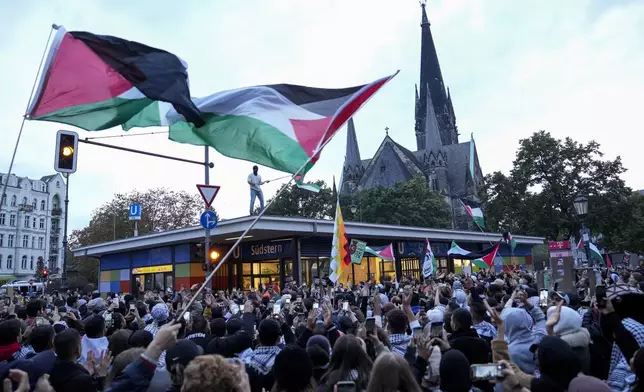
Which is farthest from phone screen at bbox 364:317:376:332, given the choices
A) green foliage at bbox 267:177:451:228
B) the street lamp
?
green foliage at bbox 267:177:451:228

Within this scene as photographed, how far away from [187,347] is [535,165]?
175 ft

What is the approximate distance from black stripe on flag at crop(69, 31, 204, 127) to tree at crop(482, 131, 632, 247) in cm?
4837

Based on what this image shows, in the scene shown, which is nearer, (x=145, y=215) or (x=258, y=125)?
(x=258, y=125)

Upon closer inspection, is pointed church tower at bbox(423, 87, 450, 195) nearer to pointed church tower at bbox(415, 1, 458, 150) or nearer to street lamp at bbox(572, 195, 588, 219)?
pointed church tower at bbox(415, 1, 458, 150)

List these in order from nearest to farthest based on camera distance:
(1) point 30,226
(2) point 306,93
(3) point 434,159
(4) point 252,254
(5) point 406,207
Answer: (2) point 306,93
(4) point 252,254
(5) point 406,207
(1) point 30,226
(3) point 434,159

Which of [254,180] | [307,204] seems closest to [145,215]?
[307,204]

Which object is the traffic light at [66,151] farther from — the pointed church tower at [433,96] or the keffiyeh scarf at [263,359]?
the pointed church tower at [433,96]

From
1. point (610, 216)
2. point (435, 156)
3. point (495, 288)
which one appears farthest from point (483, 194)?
point (495, 288)

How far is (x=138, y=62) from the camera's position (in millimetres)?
7195

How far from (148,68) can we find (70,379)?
473 cm

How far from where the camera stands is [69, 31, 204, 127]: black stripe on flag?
7.03 m

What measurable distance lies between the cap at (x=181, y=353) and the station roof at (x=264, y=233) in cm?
1641

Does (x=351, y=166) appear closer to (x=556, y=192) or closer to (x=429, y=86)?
(x=429, y=86)

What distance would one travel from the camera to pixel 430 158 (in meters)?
94.4
